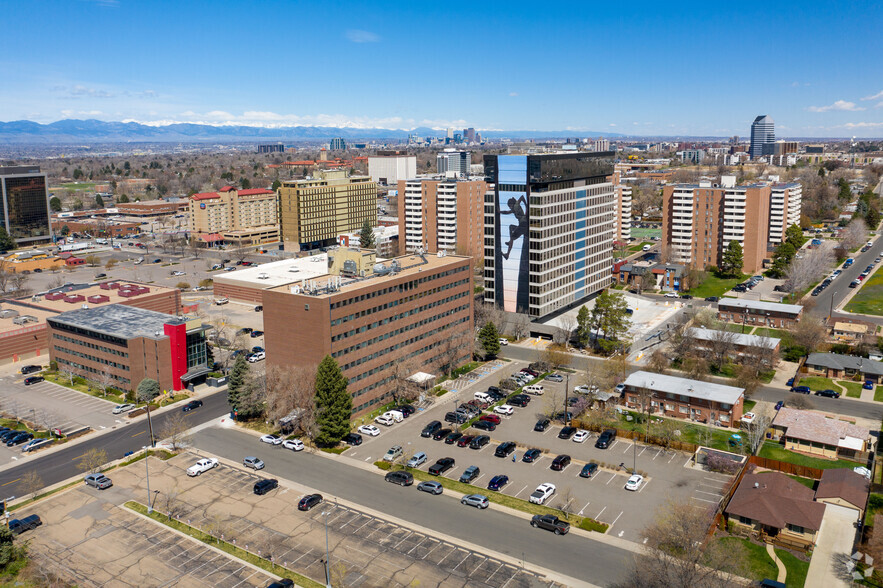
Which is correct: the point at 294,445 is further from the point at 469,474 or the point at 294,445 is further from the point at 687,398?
the point at 687,398

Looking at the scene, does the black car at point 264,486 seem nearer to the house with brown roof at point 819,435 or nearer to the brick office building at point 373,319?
the brick office building at point 373,319

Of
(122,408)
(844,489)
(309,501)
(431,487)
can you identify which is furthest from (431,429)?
(844,489)

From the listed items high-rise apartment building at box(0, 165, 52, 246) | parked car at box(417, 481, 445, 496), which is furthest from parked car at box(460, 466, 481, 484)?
high-rise apartment building at box(0, 165, 52, 246)

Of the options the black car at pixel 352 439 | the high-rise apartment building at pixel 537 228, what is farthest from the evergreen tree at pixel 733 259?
the black car at pixel 352 439

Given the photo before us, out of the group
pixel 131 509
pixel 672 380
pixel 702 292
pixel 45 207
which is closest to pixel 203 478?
pixel 131 509

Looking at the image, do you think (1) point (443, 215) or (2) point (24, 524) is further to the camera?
(1) point (443, 215)

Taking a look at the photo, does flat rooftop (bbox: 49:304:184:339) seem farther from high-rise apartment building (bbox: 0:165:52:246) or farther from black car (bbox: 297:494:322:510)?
high-rise apartment building (bbox: 0:165:52:246)
